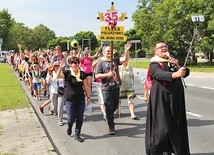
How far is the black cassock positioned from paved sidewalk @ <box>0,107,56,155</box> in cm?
230

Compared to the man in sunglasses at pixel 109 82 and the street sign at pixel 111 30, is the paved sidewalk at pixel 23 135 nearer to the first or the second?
the man in sunglasses at pixel 109 82

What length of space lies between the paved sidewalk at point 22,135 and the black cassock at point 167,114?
7.53 feet

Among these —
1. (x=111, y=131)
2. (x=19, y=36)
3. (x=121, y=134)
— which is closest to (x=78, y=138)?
(x=111, y=131)

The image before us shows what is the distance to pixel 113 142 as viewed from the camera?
7.61m

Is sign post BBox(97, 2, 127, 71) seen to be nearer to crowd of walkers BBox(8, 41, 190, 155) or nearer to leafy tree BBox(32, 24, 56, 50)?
crowd of walkers BBox(8, 41, 190, 155)

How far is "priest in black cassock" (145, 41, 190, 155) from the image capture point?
5.34 meters

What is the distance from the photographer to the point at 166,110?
5.35 m

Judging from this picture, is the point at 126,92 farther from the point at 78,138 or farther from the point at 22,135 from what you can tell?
the point at 22,135

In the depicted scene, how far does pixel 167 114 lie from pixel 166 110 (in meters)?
0.06

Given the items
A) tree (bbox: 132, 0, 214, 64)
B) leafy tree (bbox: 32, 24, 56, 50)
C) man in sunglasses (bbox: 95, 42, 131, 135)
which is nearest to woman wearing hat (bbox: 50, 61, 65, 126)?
man in sunglasses (bbox: 95, 42, 131, 135)

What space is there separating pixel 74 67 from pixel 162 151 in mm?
3197

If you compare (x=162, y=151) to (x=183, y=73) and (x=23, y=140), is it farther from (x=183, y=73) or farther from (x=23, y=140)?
(x=23, y=140)

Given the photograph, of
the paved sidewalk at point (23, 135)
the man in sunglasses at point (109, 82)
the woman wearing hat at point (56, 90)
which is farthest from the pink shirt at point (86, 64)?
the man in sunglasses at point (109, 82)

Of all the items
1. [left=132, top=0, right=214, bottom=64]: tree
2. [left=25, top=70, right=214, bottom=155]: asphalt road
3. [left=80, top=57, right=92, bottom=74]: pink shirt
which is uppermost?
[left=132, top=0, right=214, bottom=64]: tree
